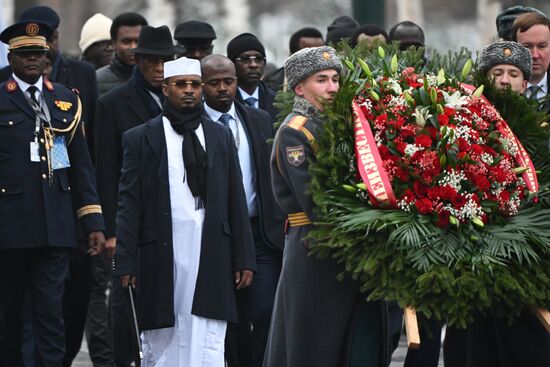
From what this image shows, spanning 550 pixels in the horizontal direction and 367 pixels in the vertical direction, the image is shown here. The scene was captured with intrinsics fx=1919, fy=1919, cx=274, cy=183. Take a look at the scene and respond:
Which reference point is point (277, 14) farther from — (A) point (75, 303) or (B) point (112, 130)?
(B) point (112, 130)

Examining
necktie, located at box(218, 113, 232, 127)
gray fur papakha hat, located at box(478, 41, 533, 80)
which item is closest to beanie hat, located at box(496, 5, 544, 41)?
gray fur papakha hat, located at box(478, 41, 533, 80)

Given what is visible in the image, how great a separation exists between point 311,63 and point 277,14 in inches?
732

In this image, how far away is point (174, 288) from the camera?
1122 centimetres

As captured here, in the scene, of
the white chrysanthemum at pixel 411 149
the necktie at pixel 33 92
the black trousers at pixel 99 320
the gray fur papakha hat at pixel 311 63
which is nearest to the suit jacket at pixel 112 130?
the black trousers at pixel 99 320

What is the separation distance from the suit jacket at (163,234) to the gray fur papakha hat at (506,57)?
5.87ft

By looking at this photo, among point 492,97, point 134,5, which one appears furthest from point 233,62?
point 134,5

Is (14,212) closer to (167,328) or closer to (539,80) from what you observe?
(167,328)

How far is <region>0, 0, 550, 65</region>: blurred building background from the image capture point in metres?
27.3

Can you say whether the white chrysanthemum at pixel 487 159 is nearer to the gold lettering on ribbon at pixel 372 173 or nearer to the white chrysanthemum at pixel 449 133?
the white chrysanthemum at pixel 449 133

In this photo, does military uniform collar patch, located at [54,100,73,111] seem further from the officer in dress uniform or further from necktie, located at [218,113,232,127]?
necktie, located at [218,113,232,127]

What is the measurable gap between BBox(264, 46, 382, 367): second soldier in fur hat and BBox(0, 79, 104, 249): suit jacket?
195 cm

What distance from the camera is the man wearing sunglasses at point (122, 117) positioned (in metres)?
12.2

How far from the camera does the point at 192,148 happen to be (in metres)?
11.3

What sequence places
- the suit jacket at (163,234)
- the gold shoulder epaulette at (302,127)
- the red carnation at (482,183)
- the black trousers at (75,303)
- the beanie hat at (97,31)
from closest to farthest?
the red carnation at (482,183) < the gold shoulder epaulette at (302,127) < the suit jacket at (163,234) < the black trousers at (75,303) < the beanie hat at (97,31)
